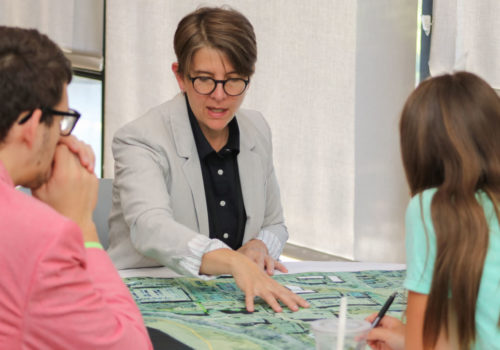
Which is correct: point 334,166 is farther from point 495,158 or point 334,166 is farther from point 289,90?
point 495,158

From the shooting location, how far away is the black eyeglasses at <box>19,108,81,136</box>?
866mm

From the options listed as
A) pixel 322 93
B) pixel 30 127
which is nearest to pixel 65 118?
pixel 30 127

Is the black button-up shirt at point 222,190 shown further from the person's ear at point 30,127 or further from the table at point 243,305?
the person's ear at point 30,127

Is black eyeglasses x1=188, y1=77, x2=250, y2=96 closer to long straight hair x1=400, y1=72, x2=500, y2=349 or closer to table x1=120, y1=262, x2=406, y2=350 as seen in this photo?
table x1=120, y1=262, x2=406, y2=350

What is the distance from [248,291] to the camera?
1.42m

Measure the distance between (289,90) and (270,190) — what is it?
171 centimetres

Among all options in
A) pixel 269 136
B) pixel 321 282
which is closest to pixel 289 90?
pixel 269 136

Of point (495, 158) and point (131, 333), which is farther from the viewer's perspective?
point (495, 158)

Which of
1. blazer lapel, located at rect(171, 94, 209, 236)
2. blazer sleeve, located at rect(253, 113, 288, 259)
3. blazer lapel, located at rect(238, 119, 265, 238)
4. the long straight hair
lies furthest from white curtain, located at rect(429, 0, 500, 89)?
the long straight hair

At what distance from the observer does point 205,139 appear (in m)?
2.05

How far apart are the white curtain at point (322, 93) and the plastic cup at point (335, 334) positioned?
8.92 ft

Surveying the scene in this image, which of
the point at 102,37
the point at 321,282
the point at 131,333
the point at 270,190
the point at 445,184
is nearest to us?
the point at 131,333

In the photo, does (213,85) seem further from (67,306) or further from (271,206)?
(67,306)

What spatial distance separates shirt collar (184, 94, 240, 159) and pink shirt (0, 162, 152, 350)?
3.94ft
